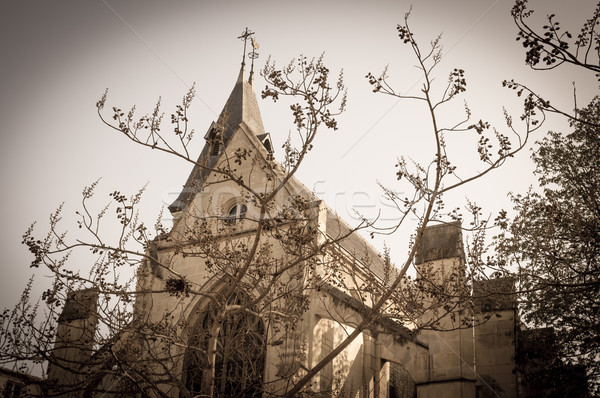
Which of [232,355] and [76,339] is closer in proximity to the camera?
[232,355]

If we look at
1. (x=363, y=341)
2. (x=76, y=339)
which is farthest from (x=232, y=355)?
(x=363, y=341)

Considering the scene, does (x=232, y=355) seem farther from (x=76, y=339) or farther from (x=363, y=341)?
(x=363, y=341)

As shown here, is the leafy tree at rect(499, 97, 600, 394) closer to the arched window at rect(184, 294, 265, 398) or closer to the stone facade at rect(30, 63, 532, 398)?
the stone facade at rect(30, 63, 532, 398)

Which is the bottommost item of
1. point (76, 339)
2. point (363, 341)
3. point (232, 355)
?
point (232, 355)

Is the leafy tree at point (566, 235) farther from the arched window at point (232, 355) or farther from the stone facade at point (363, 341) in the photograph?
the arched window at point (232, 355)

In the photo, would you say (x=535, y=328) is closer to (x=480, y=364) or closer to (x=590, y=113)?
(x=480, y=364)

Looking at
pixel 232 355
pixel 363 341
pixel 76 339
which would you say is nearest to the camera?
pixel 232 355

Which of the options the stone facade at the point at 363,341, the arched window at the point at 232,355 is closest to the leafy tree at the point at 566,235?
the stone facade at the point at 363,341

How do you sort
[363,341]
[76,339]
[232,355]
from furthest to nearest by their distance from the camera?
1. [363,341]
2. [76,339]
3. [232,355]

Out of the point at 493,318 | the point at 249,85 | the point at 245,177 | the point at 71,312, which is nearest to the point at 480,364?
the point at 493,318

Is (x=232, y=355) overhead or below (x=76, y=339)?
below

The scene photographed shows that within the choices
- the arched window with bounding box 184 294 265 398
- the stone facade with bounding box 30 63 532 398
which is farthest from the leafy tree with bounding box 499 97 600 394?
the arched window with bounding box 184 294 265 398

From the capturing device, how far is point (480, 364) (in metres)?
11.3

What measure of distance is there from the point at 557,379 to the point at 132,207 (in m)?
8.38
